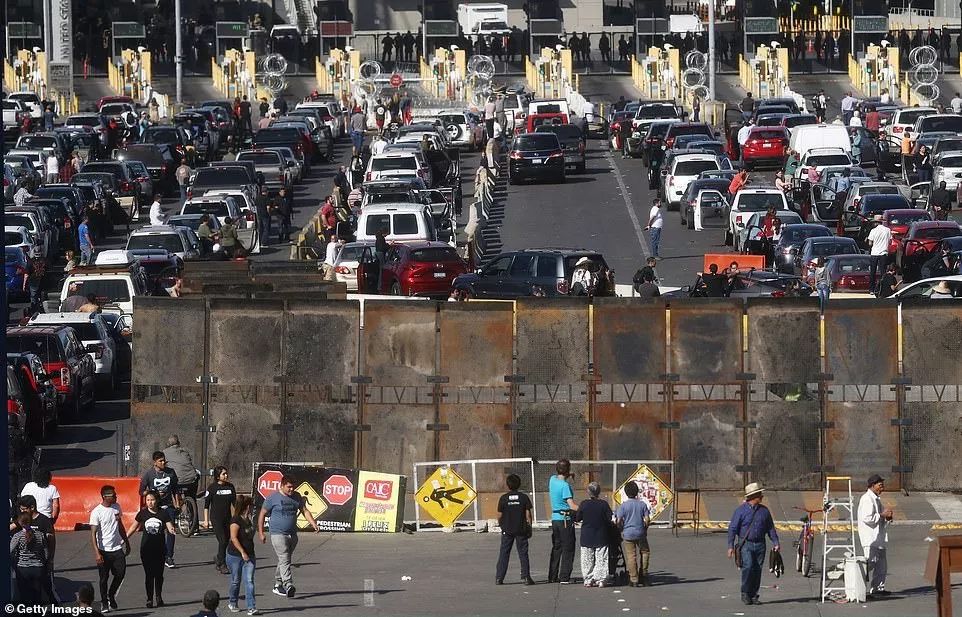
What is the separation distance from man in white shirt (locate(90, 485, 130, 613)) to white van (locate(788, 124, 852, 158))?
39.1m

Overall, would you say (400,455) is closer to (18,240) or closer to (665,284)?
(665,284)

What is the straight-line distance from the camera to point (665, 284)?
41406 mm

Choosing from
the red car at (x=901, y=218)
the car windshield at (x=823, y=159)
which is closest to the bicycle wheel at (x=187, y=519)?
the red car at (x=901, y=218)

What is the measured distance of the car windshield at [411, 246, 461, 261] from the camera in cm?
3909

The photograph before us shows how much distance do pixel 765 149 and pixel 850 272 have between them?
2323 centimetres

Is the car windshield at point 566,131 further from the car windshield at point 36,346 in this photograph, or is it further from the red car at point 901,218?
the car windshield at point 36,346

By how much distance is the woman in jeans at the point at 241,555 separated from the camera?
770 inches

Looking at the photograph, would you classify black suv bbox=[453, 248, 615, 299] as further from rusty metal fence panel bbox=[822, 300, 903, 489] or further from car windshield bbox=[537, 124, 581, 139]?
car windshield bbox=[537, 124, 581, 139]

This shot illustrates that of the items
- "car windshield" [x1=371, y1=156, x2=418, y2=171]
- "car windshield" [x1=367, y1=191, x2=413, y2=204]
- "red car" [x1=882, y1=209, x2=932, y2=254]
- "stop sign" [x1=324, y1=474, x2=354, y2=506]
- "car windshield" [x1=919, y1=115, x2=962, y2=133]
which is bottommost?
"stop sign" [x1=324, y1=474, x2=354, y2=506]

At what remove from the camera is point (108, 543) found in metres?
19.8

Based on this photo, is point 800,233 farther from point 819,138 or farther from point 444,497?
point 444,497

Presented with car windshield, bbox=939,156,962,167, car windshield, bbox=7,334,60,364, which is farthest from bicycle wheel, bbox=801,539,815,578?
car windshield, bbox=939,156,962,167

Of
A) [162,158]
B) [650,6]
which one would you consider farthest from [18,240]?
→ [650,6]

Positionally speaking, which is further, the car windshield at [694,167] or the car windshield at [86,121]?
the car windshield at [86,121]
